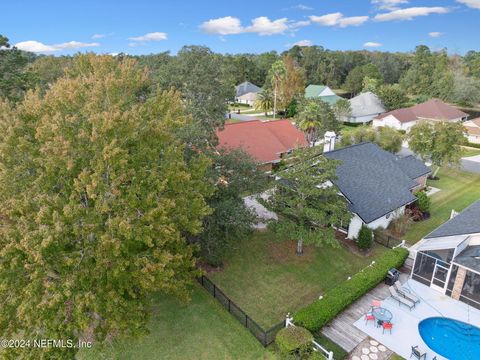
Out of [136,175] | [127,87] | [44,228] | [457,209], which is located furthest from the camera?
[457,209]

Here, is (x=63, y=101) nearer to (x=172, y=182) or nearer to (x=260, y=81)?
(x=172, y=182)

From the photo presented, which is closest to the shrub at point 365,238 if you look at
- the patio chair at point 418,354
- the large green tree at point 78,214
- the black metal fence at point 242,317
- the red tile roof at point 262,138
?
the patio chair at point 418,354

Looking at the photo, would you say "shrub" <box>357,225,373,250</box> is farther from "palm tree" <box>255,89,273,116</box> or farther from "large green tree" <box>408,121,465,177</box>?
"palm tree" <box>255,89,273,116</box>

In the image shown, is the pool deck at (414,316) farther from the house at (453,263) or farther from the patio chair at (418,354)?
the house at (453,263)

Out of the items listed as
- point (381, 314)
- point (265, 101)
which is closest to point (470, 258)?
point (381, 314)

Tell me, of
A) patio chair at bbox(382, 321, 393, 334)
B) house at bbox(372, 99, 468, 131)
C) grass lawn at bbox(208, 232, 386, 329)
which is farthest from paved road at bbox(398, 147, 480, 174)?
patio chair at bbox(382, 321, 393, 334)

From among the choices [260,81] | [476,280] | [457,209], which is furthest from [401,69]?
[476,280]
